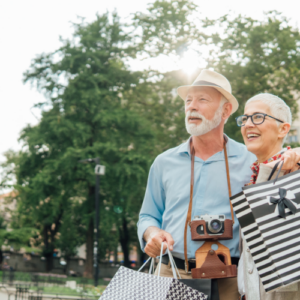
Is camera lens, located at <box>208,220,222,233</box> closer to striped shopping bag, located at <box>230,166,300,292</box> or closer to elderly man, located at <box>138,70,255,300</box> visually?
elderly man, located at <box>138,70,255,300</box>

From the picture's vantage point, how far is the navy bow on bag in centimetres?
183

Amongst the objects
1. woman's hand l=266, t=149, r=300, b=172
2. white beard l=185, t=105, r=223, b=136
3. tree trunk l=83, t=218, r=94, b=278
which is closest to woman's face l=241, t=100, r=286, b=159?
woman's hand l=266, t=149, r=300, b=172

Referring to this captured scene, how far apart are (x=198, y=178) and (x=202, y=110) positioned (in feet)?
1.41

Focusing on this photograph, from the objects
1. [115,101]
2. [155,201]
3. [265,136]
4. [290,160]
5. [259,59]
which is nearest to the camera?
→ [290,160]

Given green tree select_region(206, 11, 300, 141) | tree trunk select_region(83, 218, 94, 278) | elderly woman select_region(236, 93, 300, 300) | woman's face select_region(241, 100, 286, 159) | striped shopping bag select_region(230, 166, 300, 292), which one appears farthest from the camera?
tree trunk select_region(83, 218, 94, 278)

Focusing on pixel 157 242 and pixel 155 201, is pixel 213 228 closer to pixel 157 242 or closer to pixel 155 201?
pixel 157 242

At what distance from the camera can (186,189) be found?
2.72m

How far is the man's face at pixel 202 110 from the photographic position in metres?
2.79

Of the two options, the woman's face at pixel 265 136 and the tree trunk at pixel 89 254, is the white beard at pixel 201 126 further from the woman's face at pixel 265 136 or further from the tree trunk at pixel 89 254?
the tree trunk at pixel 89 254

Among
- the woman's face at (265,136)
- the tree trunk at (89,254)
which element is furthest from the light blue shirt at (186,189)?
the tree trunk at (89,254)

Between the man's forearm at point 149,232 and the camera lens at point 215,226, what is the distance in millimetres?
346

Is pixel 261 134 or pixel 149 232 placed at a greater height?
pixel 261 134

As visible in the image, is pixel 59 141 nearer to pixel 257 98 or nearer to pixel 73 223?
pixel 73 223

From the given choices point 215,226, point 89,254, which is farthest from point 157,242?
point 89,254
